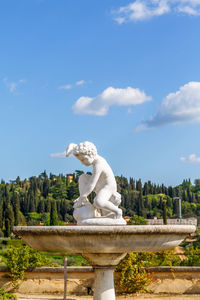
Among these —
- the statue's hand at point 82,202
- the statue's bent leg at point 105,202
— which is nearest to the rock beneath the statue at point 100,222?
the statue's bent leg at point 105,202

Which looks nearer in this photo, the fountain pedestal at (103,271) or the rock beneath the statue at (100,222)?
the fountain pedestal at (103,271)

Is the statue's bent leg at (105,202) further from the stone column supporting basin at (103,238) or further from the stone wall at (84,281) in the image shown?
the stone wall at (84,281)

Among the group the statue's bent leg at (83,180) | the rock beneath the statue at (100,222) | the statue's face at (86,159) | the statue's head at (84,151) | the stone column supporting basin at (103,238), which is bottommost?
the stone column supporting basin at (103,238)

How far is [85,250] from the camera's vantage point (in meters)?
5.56

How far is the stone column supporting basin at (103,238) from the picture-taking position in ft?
17.0

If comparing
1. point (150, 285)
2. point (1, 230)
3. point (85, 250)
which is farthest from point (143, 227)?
point (1, 230)

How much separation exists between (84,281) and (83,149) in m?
5.66

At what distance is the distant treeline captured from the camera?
5589cm

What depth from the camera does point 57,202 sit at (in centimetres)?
8375

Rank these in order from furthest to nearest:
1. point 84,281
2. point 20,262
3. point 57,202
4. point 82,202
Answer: point 57,202 < point 20,262 < point 84,281 < point 82,202

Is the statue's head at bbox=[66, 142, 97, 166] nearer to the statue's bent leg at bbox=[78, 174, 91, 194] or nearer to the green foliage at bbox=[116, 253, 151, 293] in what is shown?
the statue's bent leg at bbox=[78, 174, 91, 194]

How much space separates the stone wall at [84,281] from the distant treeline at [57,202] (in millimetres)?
36865

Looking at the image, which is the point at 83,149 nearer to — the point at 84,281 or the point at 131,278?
the point at 131,278

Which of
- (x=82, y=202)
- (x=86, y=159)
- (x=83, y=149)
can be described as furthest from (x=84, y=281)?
(x=83, y=149)
